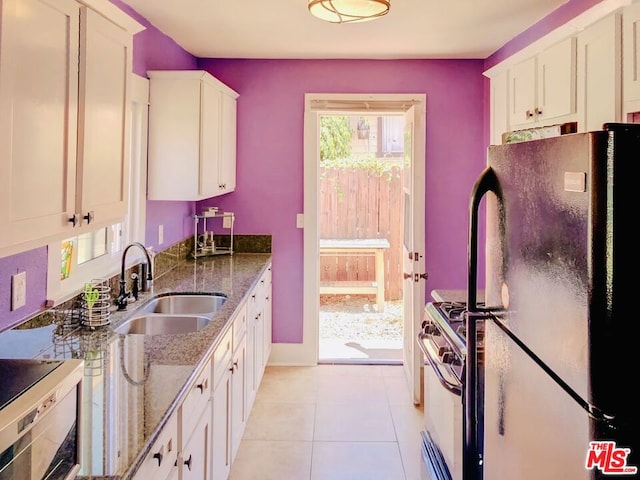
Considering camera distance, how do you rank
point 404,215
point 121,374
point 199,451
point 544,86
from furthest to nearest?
1. point 404,215
2. point 544,86
3. point 199,451
4. point 121,374

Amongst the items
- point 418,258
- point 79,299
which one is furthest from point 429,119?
point 79,299

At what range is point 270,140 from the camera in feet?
13.7

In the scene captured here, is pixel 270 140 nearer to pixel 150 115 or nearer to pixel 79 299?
pixel 150 115

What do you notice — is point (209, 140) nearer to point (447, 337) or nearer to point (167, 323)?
point (167, 323)

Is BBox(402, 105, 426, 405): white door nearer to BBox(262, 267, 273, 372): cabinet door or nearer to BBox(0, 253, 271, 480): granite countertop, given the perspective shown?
BBox(262, 267, 273, 372): cabinet door

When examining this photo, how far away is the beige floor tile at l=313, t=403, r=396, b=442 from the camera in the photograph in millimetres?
3094

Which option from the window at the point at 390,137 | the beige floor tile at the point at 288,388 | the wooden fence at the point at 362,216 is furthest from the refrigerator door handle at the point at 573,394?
the window at the point at 390,137

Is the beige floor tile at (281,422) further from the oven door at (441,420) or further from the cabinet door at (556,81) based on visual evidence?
the cabinet door at (556,81)

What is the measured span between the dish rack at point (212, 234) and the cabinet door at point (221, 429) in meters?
1.78

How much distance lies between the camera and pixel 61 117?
57.8 inches

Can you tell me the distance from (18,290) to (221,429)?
1022mm

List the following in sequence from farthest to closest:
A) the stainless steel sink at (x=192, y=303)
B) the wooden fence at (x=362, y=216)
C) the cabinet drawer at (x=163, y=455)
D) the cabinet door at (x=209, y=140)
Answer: the wooden fence at (x=362, y=216) → the cabinet door at (x=209, y=140) → the stainless steel sink at (x=192, y=303) → the cabinet drawer at (x=163, y=455)

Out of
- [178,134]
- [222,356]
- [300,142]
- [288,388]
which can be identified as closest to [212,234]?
[300,142]

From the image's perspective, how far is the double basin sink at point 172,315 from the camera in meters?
2.42
